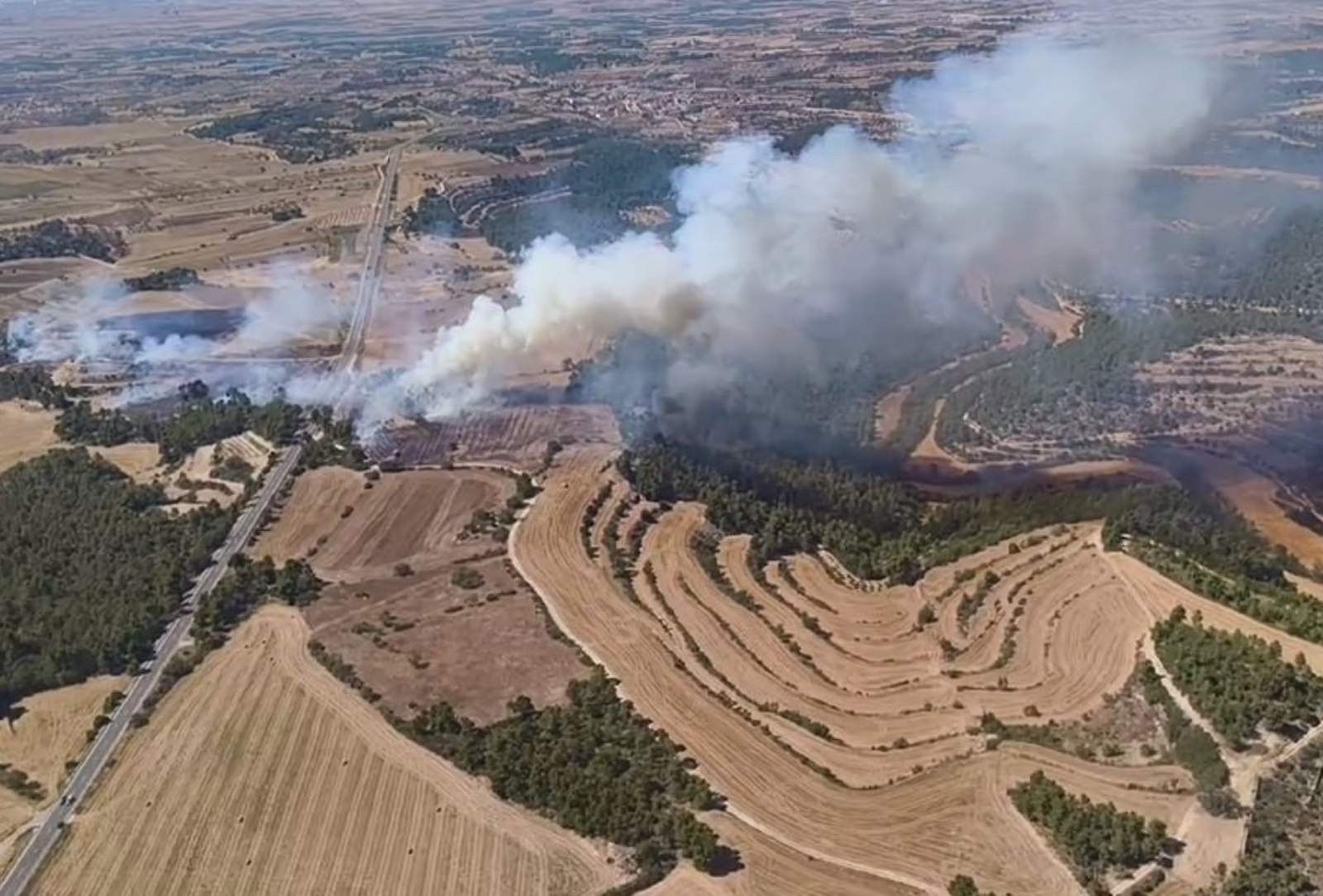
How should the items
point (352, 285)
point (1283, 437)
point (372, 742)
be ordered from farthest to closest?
point (352, 285) → point (1283, 437) → point (372, 742)

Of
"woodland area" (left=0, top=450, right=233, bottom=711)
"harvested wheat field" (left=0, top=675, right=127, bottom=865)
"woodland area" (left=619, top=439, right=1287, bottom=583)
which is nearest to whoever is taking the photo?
"harvested wheat field" (left=0, top=675, right=127, bottom=865)

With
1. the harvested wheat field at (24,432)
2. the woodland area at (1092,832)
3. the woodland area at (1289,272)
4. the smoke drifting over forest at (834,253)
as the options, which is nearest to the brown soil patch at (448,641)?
the woodland area at (1092,832)

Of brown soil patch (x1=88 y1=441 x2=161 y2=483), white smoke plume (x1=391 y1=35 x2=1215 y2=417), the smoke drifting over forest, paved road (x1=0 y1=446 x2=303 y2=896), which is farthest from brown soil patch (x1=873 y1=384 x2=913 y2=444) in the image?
brown soil patch (x1=88 y1=441 x2=161 y2=483)

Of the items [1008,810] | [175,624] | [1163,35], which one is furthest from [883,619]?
[1163,35]

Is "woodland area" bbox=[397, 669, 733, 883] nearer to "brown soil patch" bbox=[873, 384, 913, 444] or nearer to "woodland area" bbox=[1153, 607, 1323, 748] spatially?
"woodland area" bbox=[1153, 607, 1323, 748]

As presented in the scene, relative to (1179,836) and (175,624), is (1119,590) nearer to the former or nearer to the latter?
(1179,836)

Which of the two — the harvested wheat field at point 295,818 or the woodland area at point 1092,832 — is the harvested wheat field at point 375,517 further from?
the woodland area at point 1092,832

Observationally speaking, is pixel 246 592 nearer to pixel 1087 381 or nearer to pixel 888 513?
pixel 888 513
